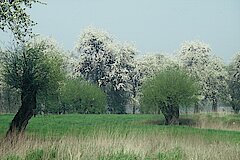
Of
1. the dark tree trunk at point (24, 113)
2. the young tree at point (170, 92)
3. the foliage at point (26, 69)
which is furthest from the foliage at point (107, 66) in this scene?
the dark tree trunk at point (24, 113)

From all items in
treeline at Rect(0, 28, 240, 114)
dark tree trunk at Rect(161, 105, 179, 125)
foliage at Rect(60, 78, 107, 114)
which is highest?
treeline at Rect(0, 28, 240, 114)

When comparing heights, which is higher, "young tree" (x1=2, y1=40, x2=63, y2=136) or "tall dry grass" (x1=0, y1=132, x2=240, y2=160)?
"young tree" (x1=2, y1=40, x2=63, y2=136)

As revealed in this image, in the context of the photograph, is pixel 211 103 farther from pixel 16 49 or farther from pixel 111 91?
pixel 16 49

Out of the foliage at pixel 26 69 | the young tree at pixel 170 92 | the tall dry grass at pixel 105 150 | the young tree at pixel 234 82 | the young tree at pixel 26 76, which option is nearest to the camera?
the tall dry grass at pixel 105 150

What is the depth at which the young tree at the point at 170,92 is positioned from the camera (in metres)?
38.4

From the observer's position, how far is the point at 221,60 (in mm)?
70750

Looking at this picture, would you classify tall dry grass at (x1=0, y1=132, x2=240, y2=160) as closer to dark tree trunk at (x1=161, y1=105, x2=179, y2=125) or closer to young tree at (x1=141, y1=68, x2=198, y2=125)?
young tree at (x1=141, y1=68, x2=198, y2=125)

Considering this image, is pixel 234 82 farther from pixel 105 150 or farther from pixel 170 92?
pixel 105 150

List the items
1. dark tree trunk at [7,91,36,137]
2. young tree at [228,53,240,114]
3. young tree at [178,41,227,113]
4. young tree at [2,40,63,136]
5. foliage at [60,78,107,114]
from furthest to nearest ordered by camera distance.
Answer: young tree at [228,53,240,114] < young tree at [178,41,227,113] < foliage at [60,78,107,114] < young tree at [2,40,63,136] < dark tree trunk at [7,91,36,137]

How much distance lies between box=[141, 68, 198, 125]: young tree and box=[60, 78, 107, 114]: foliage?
17581 millimetres

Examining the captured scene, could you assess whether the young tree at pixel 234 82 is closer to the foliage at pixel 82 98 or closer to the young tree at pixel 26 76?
the foliage at pixel 82 98

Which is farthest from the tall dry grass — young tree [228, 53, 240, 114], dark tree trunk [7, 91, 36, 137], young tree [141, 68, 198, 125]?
young tree [228, 53, 240, 114]

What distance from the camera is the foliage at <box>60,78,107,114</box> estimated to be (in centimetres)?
5566

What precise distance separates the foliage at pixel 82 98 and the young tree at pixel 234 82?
2477 cm
